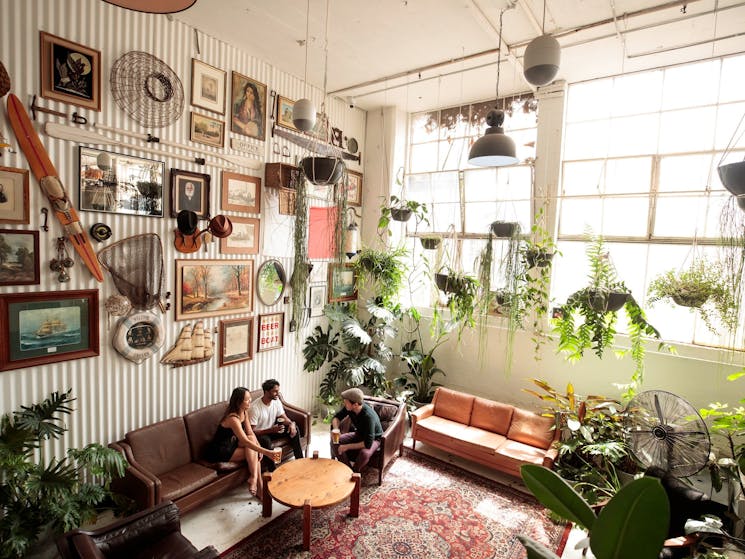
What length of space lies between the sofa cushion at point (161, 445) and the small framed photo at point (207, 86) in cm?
294

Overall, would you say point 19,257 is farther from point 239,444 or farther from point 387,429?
point 387,429

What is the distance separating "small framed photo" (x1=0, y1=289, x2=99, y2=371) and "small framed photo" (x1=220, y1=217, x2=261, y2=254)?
49.8 inches

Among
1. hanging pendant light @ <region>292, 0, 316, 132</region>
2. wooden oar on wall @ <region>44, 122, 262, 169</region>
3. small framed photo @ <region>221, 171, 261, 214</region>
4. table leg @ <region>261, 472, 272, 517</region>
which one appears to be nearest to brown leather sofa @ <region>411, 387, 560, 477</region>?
table leg @ <region>261, 472, 272, 517</region>

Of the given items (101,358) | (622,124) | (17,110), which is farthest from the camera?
(622,124)

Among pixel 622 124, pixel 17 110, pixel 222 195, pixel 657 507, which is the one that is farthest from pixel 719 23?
pixel 17 110

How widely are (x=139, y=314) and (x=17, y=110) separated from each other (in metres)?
1.67

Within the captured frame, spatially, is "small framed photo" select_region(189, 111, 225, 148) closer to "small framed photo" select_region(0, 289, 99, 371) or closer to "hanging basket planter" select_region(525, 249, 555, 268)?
"small framed photo" select_region(0, 289, 99, 371)

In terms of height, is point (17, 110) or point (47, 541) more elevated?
point (17, 110)

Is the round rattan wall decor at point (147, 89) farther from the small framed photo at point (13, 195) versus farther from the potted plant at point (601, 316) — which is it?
the potted plant at point (601, 316)

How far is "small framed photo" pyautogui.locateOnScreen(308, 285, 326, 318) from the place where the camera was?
525 centimetres

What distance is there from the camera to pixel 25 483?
255 centimetres

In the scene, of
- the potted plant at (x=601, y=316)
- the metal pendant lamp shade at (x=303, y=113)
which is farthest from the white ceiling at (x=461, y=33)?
the potted plant at (x=601, y=316)

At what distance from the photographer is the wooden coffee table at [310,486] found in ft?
10.2

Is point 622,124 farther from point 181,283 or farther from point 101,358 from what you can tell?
point 101,358
